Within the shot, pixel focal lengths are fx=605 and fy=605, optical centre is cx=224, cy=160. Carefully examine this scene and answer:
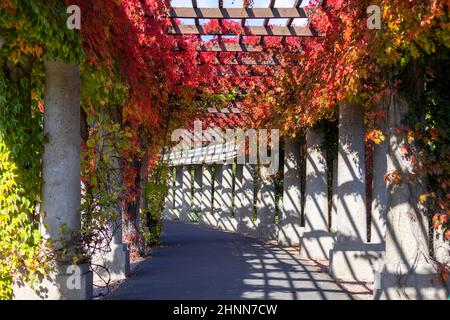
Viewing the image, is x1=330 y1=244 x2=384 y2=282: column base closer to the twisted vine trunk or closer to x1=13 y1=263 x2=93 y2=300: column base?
the twisted vine trunk

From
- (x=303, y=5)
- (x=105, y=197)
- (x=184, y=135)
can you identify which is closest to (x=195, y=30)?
(x=303, y=5)

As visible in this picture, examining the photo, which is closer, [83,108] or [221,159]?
[83,108]

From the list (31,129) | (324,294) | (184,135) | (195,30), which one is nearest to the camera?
(31,129)

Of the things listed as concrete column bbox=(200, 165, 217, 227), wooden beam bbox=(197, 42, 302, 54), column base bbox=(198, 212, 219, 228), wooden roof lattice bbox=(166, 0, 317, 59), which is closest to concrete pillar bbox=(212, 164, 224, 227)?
→ column base bbox=(198, 212, 219, 228)

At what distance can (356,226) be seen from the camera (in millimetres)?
11062

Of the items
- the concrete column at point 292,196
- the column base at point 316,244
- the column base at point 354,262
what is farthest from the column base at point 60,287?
the concrete column at point 292,196

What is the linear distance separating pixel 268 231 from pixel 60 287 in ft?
51.0

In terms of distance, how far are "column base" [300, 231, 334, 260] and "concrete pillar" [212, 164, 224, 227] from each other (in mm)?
14801

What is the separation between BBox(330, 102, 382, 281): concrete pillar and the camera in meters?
11.0

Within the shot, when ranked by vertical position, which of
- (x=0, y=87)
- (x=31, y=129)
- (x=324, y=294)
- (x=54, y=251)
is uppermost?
(x=0, y=87)

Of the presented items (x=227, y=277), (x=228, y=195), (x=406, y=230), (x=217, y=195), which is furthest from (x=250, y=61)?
(x=217, y=195)

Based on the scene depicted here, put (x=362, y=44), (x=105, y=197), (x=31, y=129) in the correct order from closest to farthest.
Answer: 1. (x=31, y=129)
2. (x=362, y=44)
3. (x=105, y=197)

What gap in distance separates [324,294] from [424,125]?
3007 millimetres

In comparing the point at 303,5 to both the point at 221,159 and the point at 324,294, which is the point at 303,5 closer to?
the point at 324,294
